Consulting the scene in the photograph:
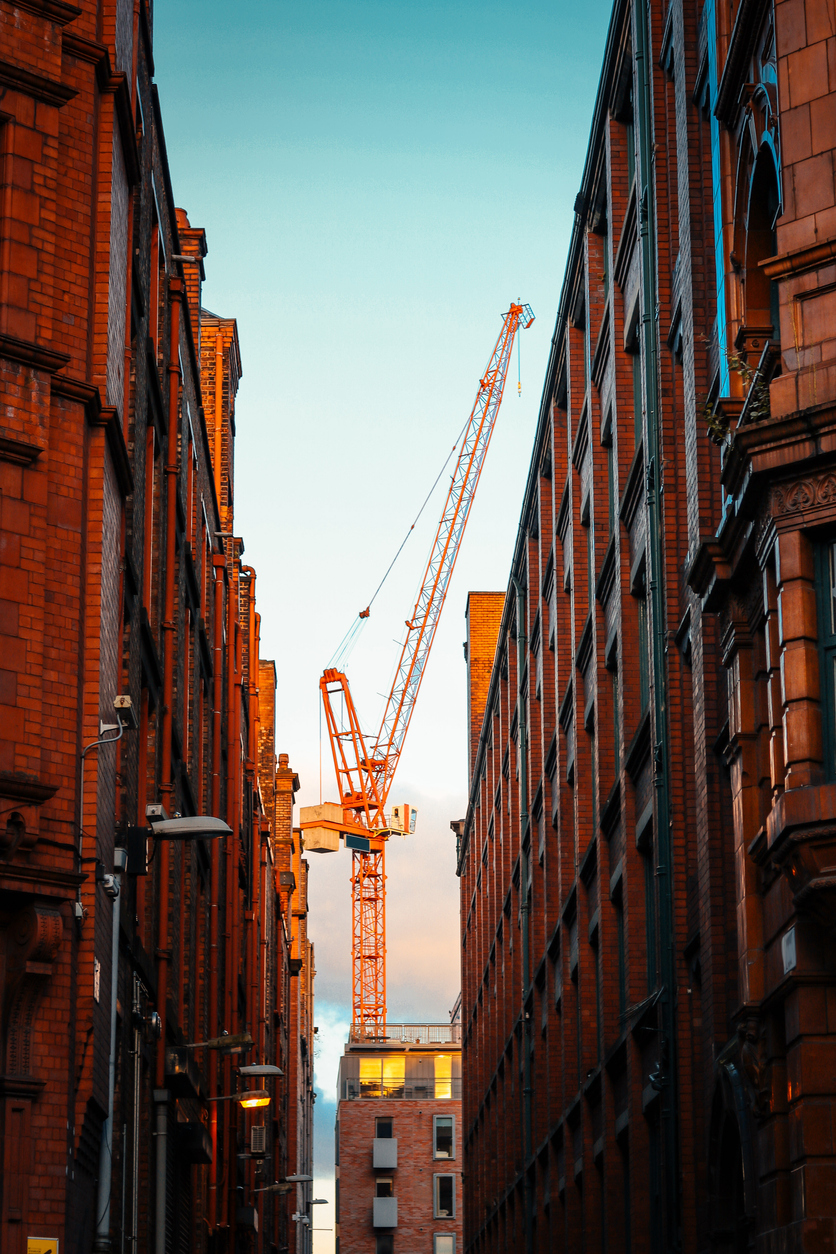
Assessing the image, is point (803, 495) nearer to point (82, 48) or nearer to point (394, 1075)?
point (82, 48)

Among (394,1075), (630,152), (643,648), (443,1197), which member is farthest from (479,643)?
(643,648)

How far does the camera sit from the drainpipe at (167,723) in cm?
2555

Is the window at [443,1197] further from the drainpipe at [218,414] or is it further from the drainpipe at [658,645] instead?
the drainpipe at [658,645]

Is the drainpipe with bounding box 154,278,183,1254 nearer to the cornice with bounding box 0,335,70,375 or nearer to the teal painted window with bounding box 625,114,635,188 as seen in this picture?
the teal painted window with bounding box 625,114,635,188

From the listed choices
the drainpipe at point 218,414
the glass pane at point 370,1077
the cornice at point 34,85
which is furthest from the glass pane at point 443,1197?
the cornice at point 34,85

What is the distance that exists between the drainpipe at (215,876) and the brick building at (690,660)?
27.0 ft

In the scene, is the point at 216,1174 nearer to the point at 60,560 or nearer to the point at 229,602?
the point at 229,602

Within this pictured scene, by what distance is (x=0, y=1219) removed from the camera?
16219mm

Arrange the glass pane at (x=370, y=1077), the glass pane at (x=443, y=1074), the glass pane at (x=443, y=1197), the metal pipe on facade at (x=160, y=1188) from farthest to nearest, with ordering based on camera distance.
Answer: the glass pane at (x=370, y=1077), the glass pane at (x=443, y=1074), the glass pane at (x=443, y=1197), the metal pipe on facade at (x=160, y=1188)

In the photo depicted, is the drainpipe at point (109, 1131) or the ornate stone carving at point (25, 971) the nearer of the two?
the ornate stone carving at point (25, 971)

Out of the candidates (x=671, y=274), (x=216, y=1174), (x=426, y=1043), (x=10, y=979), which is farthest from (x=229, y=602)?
(x=426, y=1043)

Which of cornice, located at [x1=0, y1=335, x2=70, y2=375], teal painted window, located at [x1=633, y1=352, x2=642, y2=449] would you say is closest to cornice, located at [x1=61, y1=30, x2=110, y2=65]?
cornice, located at [x1=0, y1=335, x2=70, y2=375]

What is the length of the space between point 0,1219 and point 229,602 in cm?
3330

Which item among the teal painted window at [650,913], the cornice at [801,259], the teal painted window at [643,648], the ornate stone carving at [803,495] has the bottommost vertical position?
the teal painted window at [650,913]
